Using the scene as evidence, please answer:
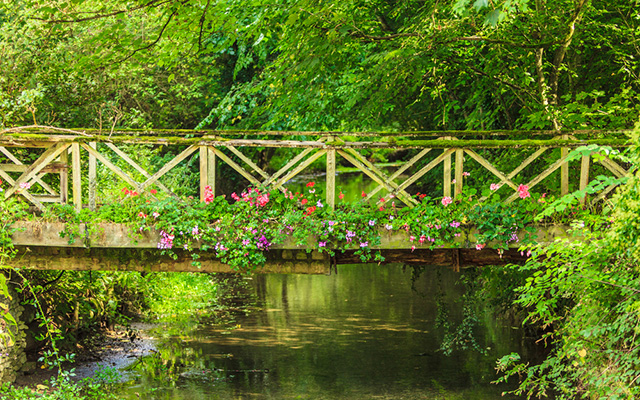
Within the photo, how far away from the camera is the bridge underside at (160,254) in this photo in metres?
7.21

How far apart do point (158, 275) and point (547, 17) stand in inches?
354

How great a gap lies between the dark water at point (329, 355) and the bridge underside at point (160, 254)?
1030mm

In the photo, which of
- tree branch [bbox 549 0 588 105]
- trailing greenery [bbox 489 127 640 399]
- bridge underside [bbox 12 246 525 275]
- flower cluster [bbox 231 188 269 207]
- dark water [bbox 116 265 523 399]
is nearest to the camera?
trailing greenery [bbox 489 127 640 399]

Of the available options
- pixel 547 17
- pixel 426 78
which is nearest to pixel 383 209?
pixel 547 17

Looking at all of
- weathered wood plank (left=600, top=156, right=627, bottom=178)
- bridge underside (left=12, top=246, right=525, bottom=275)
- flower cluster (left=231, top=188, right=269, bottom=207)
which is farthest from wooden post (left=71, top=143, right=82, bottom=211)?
weathered wood plank (left=600, top=156, right=627, bottom=178)

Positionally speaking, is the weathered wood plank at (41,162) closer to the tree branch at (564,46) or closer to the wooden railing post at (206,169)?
the wooden railing post at (206,169)

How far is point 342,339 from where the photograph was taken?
37.7ft

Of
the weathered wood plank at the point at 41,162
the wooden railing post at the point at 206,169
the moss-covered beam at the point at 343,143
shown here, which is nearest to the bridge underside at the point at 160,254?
the weathered wood plank at the point at 41,162

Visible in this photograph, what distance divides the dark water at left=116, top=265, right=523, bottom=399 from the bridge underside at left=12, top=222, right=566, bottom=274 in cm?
103

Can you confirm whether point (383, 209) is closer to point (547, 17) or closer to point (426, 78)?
point (547, 17)

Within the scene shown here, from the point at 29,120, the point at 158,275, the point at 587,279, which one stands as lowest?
the point at 158,275

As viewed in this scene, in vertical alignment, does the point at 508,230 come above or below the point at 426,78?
below

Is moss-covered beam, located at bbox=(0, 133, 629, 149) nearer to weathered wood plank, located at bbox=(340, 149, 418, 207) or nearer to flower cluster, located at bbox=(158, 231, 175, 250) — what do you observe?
weathered wood plank, located at bbox=(340, 149, 418, 207)

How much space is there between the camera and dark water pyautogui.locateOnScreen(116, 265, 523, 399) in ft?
29.1
